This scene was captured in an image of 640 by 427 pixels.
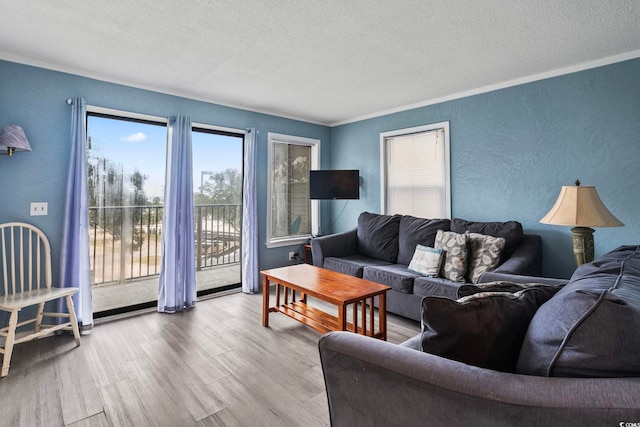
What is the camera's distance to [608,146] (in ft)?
9.22

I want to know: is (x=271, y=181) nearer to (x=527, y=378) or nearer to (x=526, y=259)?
(x=526, y=259)

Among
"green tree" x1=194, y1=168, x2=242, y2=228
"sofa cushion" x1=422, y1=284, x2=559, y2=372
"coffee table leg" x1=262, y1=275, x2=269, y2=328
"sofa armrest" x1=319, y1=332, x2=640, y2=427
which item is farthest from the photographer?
"green tree" x1=194, y1=168, x2=242, y2=228

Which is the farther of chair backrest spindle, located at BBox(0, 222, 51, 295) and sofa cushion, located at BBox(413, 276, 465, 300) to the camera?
sofa cushion, located at BBox(413, 276, 465, 300)

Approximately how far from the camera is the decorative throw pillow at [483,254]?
2986 millimetres

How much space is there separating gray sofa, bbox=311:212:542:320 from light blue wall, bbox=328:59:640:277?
0.25m

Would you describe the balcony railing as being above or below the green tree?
below

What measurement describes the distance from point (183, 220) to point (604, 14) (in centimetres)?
395

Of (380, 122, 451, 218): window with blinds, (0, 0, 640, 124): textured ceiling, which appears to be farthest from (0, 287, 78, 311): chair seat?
(380, 122, 451, 218): window with blinds

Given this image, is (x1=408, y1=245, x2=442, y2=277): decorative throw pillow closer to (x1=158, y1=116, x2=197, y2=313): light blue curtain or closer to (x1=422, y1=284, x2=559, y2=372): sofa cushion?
(x1=422, y1=284, x2=559, y2=372): sofa cushion

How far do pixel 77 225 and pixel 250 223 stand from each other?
181 cm

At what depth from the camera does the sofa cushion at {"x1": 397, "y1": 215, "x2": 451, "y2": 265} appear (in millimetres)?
3666

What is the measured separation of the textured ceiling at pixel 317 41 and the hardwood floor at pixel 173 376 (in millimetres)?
2451

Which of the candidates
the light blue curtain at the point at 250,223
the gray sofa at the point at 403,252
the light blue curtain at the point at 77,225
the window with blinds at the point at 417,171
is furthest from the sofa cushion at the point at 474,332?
the light blue curtain at the point at 250,223

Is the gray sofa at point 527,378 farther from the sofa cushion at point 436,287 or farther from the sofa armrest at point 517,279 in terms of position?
the sofa cushion at point 436,287
